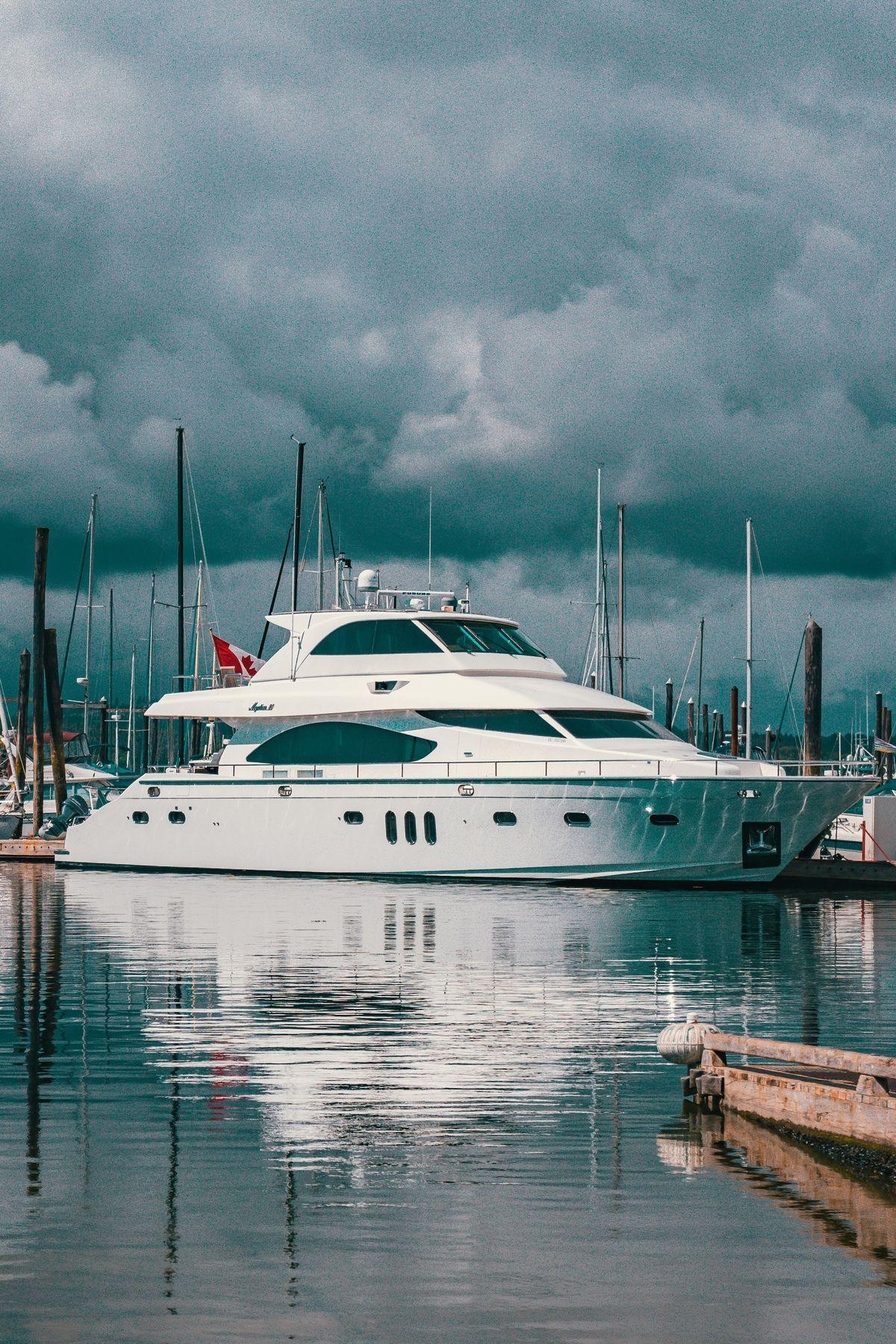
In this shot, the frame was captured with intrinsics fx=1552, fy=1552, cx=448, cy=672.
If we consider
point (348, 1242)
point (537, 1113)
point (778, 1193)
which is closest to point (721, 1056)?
point (537, 1113)

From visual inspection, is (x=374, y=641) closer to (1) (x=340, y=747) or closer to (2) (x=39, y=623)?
(1) (x=340, y=747)

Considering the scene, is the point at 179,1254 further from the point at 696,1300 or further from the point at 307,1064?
the point at 307,1064

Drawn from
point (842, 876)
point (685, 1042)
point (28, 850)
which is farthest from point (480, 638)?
point (685, 1042)

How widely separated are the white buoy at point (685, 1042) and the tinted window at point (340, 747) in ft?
70.0

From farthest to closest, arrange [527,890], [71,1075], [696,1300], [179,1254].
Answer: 1. [527,890]
2. [71,1075]
3. [179,1254]
4. [696,1300]

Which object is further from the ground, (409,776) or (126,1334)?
(409,776)

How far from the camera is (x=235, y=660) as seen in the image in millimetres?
40094

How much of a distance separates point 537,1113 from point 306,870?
24.5 metres

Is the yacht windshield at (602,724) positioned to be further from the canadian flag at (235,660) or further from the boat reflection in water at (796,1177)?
the boat reflection in water at (796,1177)

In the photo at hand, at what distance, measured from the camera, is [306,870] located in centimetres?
3447

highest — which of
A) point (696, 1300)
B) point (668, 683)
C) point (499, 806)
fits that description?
point (668, 683)

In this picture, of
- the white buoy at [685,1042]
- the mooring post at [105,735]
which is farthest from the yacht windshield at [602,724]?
the mooring post at [105,735]

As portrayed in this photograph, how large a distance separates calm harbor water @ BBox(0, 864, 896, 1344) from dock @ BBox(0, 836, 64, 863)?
23.5 metres

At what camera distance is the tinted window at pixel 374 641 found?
112 feet
